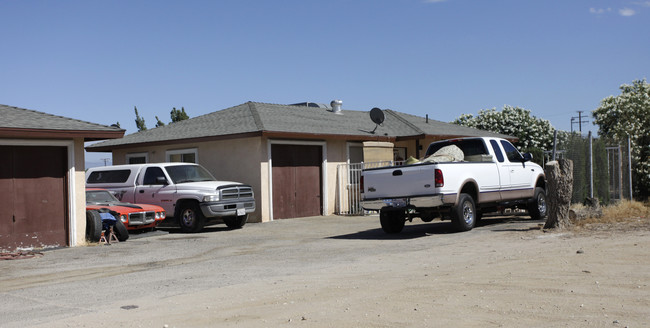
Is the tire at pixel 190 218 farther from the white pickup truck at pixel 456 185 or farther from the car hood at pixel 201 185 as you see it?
the white pickup truck at pixel 456 185

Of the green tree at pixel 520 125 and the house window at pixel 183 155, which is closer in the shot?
the house window at pixel 183 155

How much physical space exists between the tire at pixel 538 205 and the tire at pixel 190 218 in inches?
332

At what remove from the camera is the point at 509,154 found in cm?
1619

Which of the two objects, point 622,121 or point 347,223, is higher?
point 622,121

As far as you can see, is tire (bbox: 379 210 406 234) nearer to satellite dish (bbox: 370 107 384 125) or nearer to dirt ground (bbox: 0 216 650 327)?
dirt ground (bbox: 0 216 650 327)

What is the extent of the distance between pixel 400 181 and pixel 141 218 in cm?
640

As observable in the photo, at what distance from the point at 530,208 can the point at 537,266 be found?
27.1 ft

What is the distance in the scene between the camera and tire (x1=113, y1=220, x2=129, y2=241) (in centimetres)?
1489

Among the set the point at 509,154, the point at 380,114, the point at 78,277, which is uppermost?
the point at 380,114

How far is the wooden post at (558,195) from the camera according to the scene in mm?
13383

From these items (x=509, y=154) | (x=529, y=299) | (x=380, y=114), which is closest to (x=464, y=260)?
(x=529, y=299)

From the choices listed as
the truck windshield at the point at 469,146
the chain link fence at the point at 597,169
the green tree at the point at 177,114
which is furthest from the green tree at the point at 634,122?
the green tree at the point at 177,114

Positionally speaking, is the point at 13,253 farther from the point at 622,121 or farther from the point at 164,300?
the point at 622,121

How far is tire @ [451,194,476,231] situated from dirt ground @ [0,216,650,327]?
346mm
